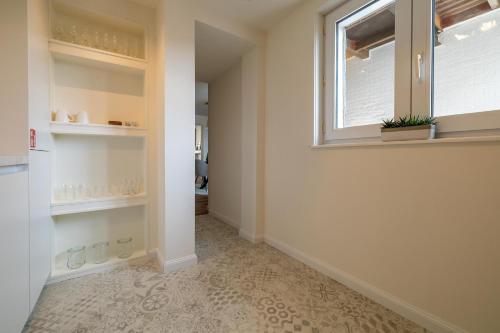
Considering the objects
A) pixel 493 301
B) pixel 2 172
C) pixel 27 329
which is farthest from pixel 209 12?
pixel 493 301

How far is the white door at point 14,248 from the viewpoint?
922 mm

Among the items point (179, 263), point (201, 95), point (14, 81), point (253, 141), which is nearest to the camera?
point (14, 81)

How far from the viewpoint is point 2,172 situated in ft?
3.07

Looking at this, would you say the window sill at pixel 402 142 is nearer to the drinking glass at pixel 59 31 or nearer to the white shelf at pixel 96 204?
the white shelf at pixel 96 204

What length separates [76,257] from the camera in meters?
1.84

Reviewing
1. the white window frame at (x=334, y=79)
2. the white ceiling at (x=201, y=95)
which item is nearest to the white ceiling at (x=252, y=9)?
the white window frame at (x=334, y=79)

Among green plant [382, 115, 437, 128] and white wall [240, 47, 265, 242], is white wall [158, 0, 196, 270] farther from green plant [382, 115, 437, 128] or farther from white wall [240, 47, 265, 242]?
green plant [382, 115, 437, 128]

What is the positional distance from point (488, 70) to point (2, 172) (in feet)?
7.99

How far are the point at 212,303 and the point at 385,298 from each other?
3.78 feet

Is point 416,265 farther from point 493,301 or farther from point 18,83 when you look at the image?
point 18,83

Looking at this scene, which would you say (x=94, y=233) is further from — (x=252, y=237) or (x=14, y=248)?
(x=252, y=237)

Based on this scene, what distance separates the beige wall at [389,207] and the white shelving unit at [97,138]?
139 cm

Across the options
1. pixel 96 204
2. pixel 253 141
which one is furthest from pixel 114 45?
pixel 253 141

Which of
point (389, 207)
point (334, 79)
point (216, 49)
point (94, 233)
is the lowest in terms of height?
point (94, 233)
